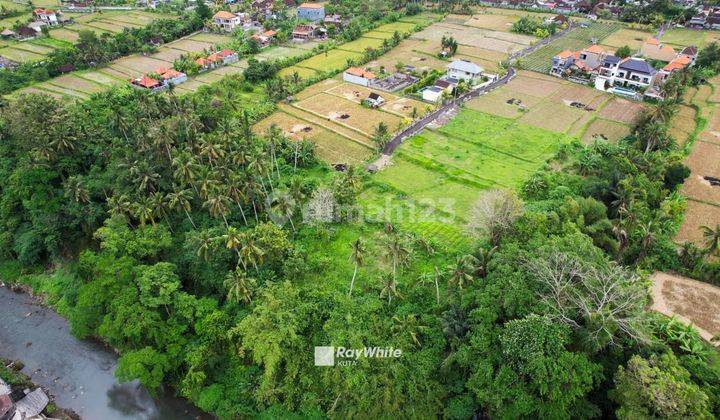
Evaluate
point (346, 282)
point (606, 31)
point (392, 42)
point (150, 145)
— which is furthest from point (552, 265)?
point (606, 31)

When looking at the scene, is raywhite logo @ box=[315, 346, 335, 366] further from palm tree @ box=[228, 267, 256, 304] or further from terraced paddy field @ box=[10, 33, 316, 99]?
terraced paddy field @ box=[10, 33, 316, 99]

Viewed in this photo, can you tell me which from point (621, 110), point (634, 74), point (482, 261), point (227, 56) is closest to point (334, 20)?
point (227, 56)

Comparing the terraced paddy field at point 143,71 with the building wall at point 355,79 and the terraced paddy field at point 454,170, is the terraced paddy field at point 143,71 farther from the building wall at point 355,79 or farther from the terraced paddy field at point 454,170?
the terraced paddy field at point 454,170

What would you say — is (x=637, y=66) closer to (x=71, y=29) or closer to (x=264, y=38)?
(x=264, y=38)

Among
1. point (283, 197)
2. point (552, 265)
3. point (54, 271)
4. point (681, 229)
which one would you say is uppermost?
point (552, 265)

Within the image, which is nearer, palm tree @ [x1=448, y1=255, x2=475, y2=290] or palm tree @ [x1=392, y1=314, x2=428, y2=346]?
palm tree @ [x1=392, y1=314, x2=428, y2=346]

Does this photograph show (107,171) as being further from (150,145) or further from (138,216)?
(138,216)

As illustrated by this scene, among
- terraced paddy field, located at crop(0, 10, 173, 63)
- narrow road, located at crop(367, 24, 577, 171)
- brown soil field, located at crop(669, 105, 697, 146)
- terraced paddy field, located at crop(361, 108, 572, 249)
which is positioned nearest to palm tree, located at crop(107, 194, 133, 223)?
terraced paddy field, located at crop(361, 108, 572, 249)
